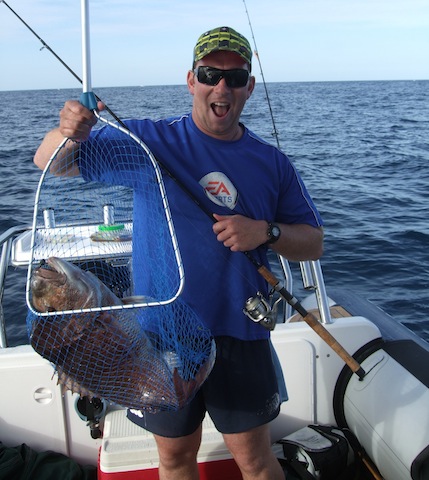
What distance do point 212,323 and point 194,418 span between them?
443 mm

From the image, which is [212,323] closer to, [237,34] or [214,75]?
[214,75]

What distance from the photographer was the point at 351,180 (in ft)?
49.6

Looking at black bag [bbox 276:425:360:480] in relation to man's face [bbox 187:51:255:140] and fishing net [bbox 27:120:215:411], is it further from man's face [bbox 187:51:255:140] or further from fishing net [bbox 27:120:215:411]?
man's face [bbox 187:51:255:140]

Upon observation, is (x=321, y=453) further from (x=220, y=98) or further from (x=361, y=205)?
(x=361, y=205)

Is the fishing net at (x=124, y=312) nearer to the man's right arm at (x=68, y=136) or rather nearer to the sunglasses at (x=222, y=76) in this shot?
the man's right arm at (x=68, y=136)

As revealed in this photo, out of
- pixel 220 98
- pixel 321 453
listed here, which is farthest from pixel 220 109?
pixel 321 453

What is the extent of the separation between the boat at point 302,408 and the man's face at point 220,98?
47.2 inches

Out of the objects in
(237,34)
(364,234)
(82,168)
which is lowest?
(364,234)

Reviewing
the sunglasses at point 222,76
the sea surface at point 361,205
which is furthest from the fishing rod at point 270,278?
the sea surface at point 361,205

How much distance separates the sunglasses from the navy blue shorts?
1.12 metres

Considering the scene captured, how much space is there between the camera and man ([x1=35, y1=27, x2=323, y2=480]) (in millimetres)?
2361

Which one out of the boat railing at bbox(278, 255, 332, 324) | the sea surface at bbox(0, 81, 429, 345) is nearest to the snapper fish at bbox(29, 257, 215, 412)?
the boat railing at bbox(278, 255, 332, 324)

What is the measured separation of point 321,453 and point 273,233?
4.96ft

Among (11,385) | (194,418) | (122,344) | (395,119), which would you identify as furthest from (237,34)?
(395,119)
